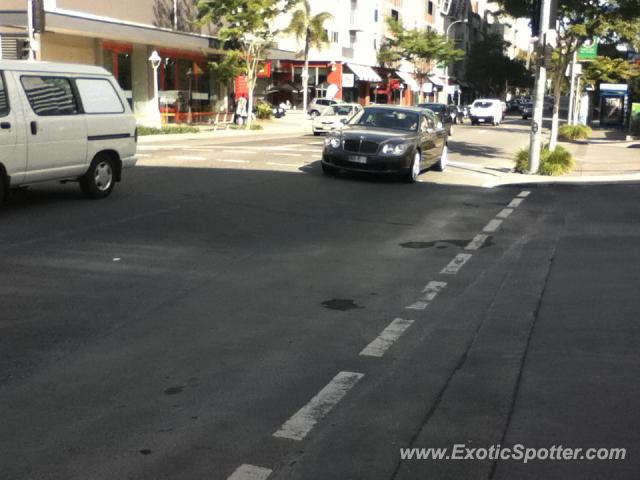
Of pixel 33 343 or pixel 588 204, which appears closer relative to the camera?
pixel 33 343

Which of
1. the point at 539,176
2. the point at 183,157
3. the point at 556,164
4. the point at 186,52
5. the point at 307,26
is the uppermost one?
the point at 307,26

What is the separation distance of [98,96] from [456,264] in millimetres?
6477

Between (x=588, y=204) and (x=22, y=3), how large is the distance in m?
23.6

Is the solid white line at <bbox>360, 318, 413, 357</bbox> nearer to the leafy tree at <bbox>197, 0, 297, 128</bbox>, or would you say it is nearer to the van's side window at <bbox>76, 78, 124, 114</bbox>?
the van's side window at <bbox>76, 78, 124, 114</bbox>

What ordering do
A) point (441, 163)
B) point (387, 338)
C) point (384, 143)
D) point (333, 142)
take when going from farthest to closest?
point (441, 163), point (333, 142), point (384, 143), point (387, 338)

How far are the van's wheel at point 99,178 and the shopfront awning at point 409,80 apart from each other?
6466cm

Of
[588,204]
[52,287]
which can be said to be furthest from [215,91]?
[52,287]

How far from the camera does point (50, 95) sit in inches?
453

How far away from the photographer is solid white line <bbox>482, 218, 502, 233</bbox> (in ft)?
37.6

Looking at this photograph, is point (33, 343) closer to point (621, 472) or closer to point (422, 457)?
point (422, 457)

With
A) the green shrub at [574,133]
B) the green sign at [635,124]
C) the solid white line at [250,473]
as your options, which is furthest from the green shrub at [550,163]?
the green sign at [635,124]

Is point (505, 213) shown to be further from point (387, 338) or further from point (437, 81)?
point (437, 81)

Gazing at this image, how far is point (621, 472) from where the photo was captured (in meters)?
3.97

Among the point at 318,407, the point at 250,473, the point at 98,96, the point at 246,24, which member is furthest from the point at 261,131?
the point at 250,473
